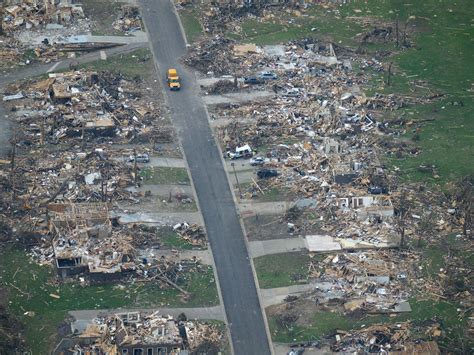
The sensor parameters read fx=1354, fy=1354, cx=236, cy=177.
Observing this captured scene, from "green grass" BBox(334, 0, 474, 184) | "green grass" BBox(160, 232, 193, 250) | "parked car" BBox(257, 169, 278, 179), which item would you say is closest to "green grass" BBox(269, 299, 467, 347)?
"green grass" BBox(160, 232, 193, 250)

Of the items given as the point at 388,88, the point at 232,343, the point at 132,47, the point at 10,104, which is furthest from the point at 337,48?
the point at 232,343

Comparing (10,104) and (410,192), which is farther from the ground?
(10,104)

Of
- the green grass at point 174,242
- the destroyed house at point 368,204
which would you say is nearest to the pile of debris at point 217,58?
the destroyed house at point 368,204

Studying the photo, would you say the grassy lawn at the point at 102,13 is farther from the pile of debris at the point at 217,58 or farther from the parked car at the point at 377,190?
the parked car at the point at 377,190

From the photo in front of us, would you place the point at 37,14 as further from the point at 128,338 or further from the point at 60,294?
the point at 128,338

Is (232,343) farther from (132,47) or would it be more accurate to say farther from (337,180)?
(132,47)

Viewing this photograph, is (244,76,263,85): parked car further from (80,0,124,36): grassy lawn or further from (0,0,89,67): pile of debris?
(0,0,89,67): pile of debris
